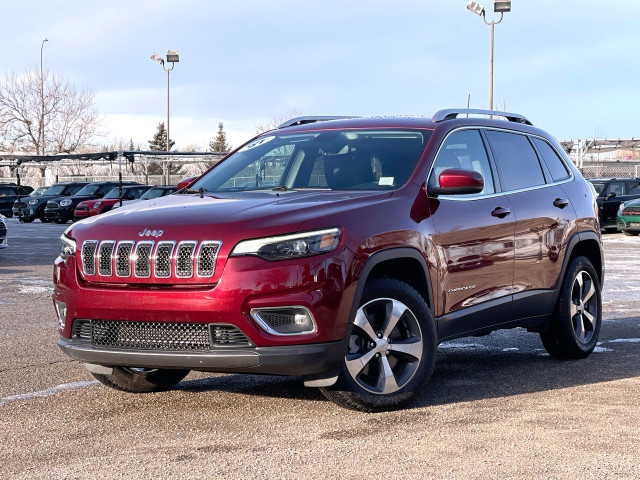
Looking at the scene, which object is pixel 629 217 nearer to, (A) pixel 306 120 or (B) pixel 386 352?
(A) pixel 306 120

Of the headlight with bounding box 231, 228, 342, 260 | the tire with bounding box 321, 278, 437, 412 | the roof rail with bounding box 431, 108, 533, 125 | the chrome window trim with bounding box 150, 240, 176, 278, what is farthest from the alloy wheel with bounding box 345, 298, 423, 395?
the roof rail with bounding box 431, 108, 533, 125

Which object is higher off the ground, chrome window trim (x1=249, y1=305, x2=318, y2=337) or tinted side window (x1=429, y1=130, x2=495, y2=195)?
tinted side window (x1=429, y1=130, x2=495, y2=195)

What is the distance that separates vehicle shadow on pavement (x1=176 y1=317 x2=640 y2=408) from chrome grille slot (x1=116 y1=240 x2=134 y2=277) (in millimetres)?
1341

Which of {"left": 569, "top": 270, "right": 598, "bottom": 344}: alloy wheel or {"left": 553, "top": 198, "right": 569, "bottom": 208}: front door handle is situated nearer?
{"left": 553, "top": 198, "right": 569, "bottom": 208}: front door handle

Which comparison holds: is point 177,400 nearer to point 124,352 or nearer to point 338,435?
point 124,352

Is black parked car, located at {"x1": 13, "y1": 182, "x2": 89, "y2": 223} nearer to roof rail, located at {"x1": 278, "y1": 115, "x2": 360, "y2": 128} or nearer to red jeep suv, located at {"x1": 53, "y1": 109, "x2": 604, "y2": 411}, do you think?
roof rail, located at {"x1": 278, "y1": 115, "x2": 360, "y2": 128}

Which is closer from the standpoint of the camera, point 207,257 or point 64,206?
point 207,257

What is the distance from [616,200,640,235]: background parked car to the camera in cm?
2698

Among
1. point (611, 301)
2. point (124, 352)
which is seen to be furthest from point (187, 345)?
point (611, 301)

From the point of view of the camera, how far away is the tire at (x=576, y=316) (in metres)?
7.53

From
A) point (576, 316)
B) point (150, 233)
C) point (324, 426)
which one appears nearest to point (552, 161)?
point (576, 316)

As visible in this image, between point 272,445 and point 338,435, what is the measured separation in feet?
1.28

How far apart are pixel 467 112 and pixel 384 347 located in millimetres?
2276

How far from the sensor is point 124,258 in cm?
534
